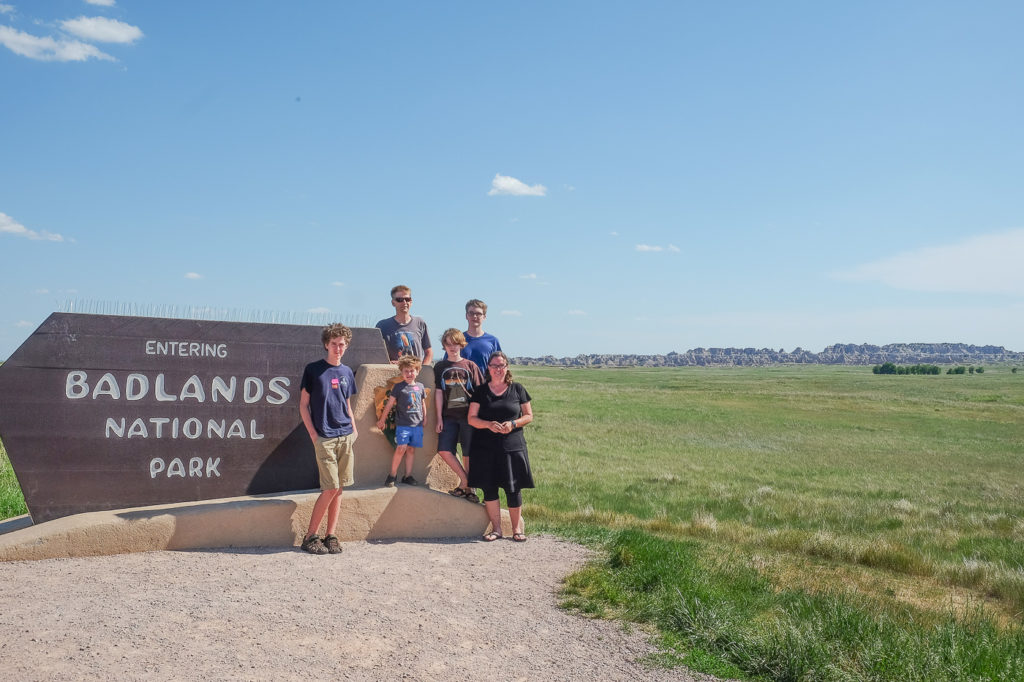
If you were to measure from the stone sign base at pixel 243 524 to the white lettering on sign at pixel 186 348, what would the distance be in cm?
150

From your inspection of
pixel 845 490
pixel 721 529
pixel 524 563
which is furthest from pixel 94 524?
pixel 845 490

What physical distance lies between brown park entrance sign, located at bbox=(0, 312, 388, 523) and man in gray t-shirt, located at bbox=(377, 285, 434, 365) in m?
0.62

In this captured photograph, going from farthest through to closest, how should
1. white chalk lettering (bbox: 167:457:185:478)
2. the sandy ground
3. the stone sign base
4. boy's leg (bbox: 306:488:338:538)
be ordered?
white chalk lettering (bbox: 167:457:185:478), boy's leg (bbox: 306:488:338:538), the stone sign base, the sandy ground

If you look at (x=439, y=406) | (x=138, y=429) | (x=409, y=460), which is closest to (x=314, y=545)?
(x=409, y=460)

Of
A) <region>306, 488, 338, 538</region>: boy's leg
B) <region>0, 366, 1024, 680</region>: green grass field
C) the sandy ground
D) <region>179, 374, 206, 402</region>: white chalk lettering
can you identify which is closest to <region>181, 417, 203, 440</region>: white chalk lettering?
<region>179, 374, 206, 402</region>: white chalk lettering

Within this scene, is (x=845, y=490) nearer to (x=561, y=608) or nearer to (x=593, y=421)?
(x=561, y=608)

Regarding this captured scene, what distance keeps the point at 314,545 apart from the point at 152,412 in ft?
7.13

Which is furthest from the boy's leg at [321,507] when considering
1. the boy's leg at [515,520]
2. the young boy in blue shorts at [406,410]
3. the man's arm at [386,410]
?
the boy's leg at [515,520]

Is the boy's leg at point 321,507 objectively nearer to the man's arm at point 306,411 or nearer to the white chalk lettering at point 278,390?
the man's arm at point 306,411

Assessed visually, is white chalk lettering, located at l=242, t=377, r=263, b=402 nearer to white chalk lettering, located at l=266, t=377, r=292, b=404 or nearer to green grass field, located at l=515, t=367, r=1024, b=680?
white chalk lettering, located at l=266, t=377, r=292, b=404

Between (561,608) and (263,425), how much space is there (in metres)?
3.84

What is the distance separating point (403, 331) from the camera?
342 inches

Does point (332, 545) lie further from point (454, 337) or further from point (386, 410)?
point (454, 337)

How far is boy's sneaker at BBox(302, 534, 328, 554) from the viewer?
276 inches
